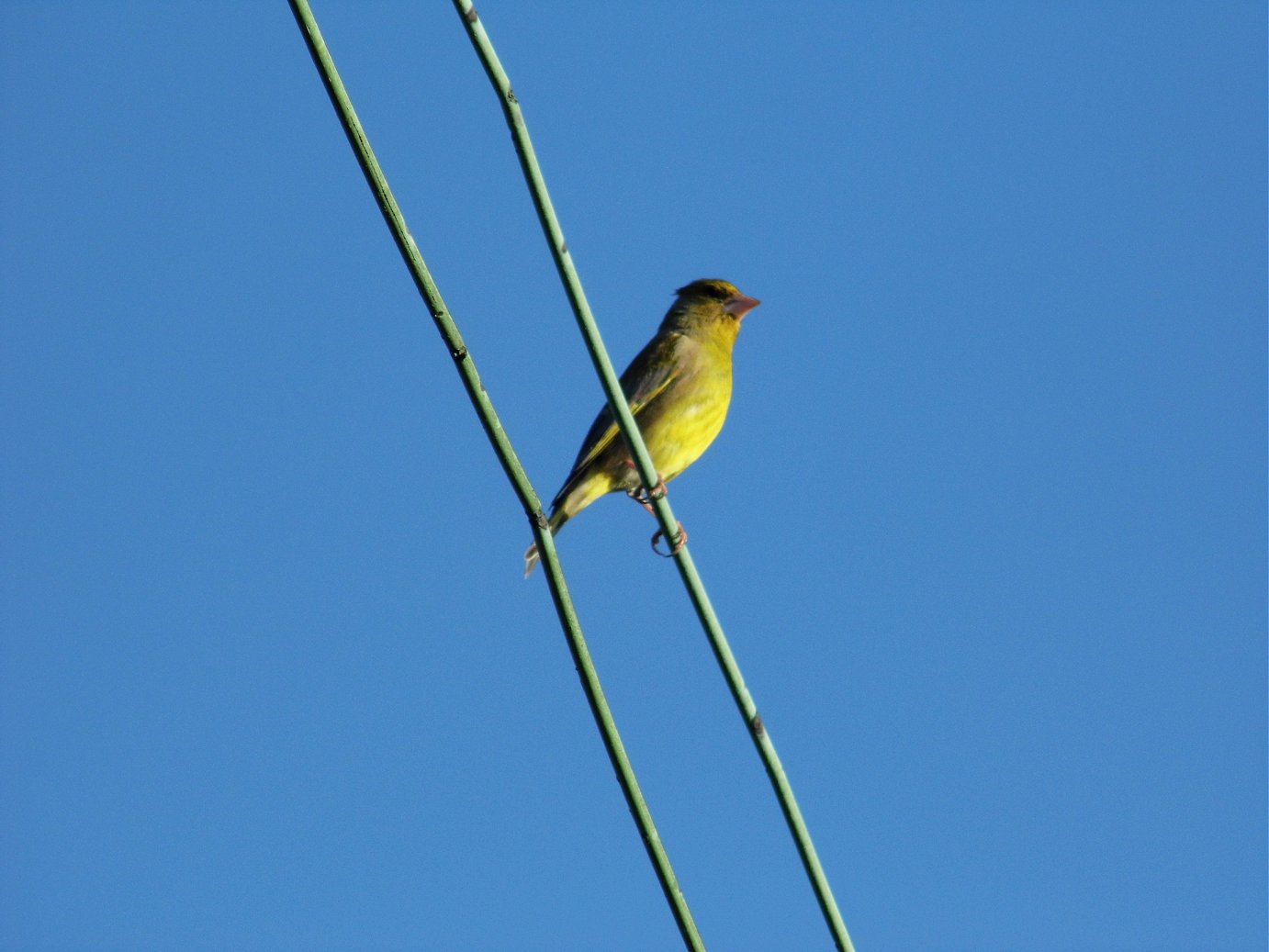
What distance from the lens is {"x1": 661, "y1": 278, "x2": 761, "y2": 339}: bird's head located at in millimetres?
7922

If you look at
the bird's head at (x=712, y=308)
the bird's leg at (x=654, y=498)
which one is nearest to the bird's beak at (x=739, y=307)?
the bird's head at (x=712, y=308)

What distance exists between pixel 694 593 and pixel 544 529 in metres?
0.36

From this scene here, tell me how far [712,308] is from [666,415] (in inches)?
39.6

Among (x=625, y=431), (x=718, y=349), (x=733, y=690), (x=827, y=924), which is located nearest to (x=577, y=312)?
(x=625, y=431)

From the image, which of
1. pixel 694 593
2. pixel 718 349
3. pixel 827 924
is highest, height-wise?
pixel 718 349

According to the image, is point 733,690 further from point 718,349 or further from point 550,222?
point 718,349

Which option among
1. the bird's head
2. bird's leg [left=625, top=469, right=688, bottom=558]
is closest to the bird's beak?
the bird's head

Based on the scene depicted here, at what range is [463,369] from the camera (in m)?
2.73

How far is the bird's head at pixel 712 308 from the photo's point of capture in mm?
7922

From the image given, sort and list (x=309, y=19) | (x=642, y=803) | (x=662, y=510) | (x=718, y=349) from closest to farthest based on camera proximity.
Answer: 1. (x=309, y=19)
2. (x=642, y=803)
3. (x=662, y=510)
4. (x=718, y=349)

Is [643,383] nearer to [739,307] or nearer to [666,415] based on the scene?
[666,415]

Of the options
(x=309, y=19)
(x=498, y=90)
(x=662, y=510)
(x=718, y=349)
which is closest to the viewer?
(x=309, y=19)

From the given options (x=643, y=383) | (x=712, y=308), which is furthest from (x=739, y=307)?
(x=643, y=383)

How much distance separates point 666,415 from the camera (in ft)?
23.8
